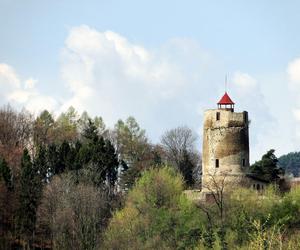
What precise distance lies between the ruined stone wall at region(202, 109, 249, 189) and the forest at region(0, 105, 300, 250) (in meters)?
2.36

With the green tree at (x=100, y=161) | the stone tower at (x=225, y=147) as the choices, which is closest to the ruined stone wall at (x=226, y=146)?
the stone tower at (x=225, y=147)

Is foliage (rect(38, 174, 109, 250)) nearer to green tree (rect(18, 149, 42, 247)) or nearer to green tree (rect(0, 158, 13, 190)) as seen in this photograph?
green tree (rect(18, 149, 42, 247))

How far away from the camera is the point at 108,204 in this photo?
5681cm

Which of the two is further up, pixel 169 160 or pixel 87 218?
pixel 169 160

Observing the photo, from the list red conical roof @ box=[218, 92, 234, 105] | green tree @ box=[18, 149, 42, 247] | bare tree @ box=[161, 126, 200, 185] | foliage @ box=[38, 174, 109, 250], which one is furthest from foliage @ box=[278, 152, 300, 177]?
foliage @ box=[38, 174, 109, 250]

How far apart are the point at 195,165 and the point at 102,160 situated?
18.2 m

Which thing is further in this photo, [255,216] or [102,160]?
[102,160]

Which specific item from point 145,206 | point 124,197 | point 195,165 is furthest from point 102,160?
point 195,165

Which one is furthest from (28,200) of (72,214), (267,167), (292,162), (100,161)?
(292,162)

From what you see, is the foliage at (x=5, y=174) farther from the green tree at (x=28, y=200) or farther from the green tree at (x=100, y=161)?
the green tree at (x=100, y=161)

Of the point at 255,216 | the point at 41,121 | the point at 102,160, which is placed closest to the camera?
the point at 255,216

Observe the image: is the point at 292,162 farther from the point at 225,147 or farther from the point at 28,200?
the point at 28,200

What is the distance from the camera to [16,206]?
54938 mm

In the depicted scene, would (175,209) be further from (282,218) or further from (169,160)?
(169,160)
